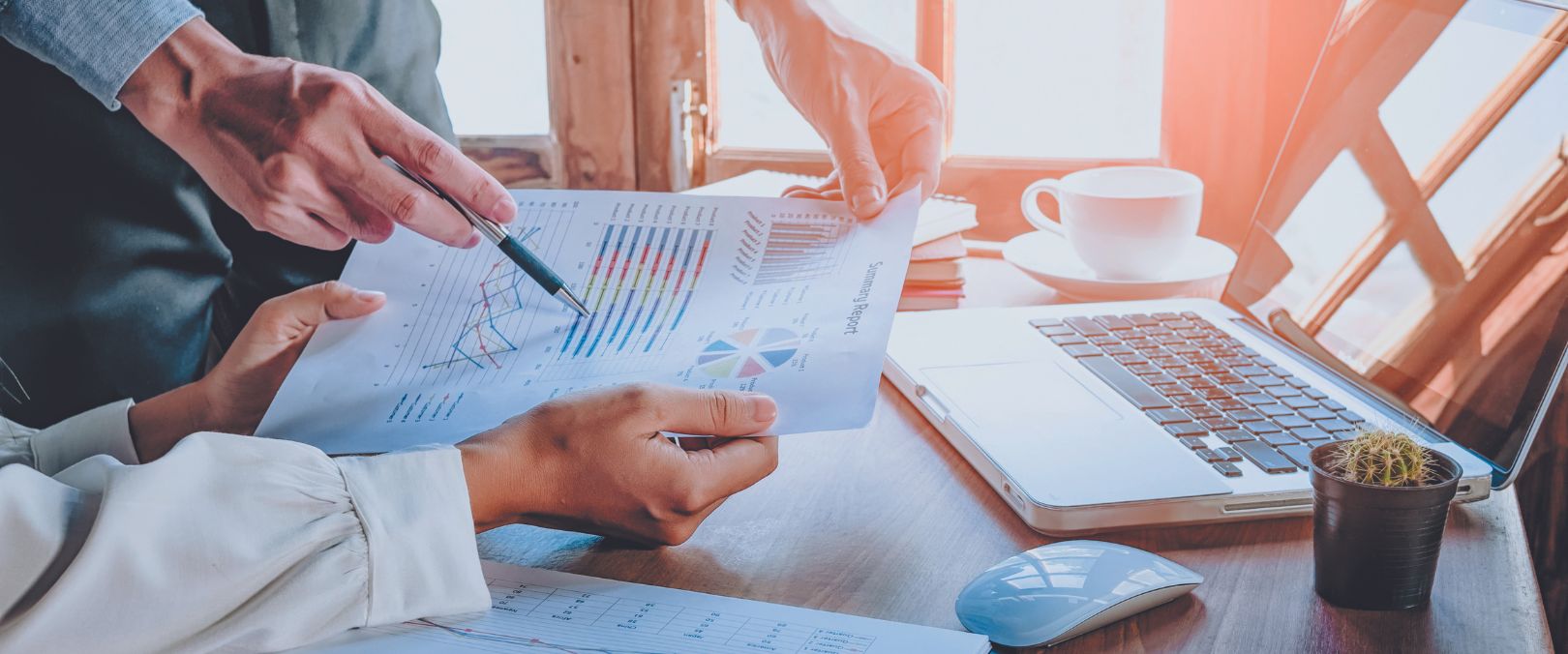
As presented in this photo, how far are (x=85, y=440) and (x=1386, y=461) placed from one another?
836 mm

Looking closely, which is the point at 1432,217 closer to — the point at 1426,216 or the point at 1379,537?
the point at 1426,216

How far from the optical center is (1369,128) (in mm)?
986

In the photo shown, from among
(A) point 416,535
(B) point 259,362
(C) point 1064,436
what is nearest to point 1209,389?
(C) point 1064,436

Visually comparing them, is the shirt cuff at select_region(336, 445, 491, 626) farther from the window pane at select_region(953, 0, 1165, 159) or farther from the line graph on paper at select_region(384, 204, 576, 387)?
the window pane at select_region(953, 0, 1165, 159)

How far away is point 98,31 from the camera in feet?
2.57

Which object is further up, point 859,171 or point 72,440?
point 859,171

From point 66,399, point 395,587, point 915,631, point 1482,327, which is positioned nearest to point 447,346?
point 395,587

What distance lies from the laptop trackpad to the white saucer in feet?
0.96

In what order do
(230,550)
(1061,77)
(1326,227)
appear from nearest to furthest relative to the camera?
(230,550), (1326,227), (1061,77)

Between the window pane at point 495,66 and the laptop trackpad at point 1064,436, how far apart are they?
3.67 ft

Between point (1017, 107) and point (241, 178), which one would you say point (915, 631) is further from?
point (1017, 107)

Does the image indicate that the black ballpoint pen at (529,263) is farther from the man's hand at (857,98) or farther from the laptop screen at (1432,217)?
the laptop screen at (1432,217)

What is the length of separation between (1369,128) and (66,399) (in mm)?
1266

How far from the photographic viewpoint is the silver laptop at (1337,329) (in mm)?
725
